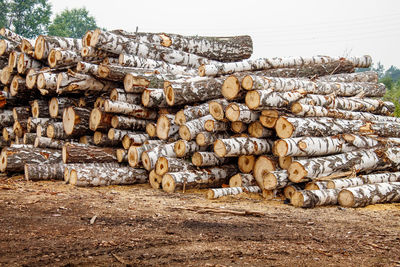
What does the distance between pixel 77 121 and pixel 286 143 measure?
4453 mm

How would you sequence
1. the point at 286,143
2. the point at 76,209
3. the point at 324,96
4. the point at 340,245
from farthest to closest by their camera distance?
1. the point at 324,96
2. the point at 286,143
3. the point at 76,209
4. the point at 340,245

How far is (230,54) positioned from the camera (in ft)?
34.8

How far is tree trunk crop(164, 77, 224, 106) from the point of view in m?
7.57

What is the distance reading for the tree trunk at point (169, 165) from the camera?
22.5ft

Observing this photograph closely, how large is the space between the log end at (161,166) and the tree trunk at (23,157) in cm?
241

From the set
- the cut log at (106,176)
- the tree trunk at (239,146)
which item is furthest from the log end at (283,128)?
the cut log at (106,176)

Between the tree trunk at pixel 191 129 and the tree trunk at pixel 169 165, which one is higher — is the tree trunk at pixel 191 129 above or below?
above

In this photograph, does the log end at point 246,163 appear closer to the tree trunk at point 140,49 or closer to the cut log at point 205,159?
the cut log at point 205,159

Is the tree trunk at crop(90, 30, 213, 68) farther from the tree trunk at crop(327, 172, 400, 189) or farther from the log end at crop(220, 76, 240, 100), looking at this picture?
the tree trunk at crop(327, 172, 400, 189)

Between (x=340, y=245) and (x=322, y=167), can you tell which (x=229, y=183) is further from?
(x=340, y=245)

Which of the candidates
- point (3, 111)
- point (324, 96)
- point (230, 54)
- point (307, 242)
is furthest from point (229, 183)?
point (3, 111)

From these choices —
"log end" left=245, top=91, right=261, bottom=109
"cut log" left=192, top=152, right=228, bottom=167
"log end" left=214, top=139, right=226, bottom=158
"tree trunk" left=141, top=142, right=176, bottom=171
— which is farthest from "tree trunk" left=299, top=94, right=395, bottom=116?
"tree trunk" left=141, top=142, right=176, bottom=171

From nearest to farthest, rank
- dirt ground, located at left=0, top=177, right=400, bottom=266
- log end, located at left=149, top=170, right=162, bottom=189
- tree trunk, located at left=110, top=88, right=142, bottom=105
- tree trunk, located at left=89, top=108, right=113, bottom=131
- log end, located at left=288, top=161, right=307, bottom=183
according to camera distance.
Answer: dirt ground, located at left=0, top=177, right=400, bottom=266
log end, located at left=288, top=161, right=307, bottom=183
log end, located at left=149, top=170, right=162, bottom=189
tree trunk, located at left=89, top=108, right=113, bottom=131
tree trunk, located at left=110, top=88, right=142, bottom=105

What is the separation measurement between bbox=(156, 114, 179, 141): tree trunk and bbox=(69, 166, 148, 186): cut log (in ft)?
2.72
